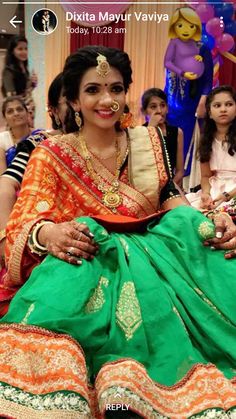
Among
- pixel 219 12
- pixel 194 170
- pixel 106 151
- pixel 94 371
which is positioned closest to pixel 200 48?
pixel 219 12

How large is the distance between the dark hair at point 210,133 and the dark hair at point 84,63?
146 centimetres

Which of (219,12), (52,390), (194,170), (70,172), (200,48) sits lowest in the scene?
(194,170)

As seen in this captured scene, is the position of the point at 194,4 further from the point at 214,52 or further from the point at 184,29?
the point at 214,52

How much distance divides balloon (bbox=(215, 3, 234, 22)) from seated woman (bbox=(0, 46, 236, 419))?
1429mm

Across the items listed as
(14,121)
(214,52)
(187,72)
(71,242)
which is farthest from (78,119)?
(214,52)

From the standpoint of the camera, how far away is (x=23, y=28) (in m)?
1.76

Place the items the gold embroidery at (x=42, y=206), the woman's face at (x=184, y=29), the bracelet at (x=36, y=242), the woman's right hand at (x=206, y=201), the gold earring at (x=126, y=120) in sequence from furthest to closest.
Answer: the woman's right hand at (x=206, y=201) → the woman's face at (x=184, y=29) → the gold earring at (x=126, y=120) → the gold embroidery at (x=42, y=206) → the bracelet at (x=36, y=242)

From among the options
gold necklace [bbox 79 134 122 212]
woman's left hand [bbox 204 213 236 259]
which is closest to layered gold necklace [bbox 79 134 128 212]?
gold necklace [bbox 79 134 122 212]

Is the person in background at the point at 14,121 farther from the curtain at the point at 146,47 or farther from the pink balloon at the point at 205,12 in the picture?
the pink balloon at the point at 205,12

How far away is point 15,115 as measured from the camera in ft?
7.89

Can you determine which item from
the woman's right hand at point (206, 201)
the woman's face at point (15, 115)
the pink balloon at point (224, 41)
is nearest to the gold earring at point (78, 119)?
the woman's face at point (15, 115)

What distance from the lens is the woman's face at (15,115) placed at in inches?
93.4

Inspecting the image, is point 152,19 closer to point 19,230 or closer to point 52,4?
point 52,4

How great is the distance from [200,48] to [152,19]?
99 centimetres
